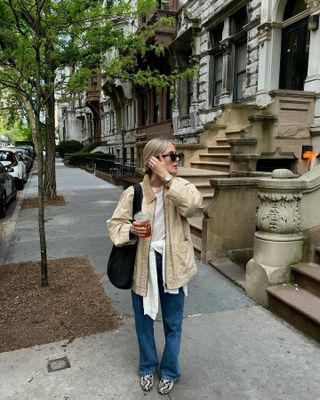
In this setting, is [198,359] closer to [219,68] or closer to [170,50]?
[219,68]

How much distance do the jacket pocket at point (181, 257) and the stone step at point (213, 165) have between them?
6.24m

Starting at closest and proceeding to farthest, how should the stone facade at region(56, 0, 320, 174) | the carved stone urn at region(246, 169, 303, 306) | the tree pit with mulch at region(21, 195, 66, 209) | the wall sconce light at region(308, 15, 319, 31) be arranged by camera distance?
the carved stone urn at region(246, 169, 303, 306)
the stone facade at region(56, 0, 320, 174)
the wall sconce light at region(308, 15, 319, 31)
the tree pit with mulch at region(21, 195, 66, 209)

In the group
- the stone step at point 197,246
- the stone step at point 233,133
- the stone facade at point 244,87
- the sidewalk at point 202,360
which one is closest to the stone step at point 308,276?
the sidewalk at point 202,360

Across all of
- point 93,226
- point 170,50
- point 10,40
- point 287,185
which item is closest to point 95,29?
point 10,40

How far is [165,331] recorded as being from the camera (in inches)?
109

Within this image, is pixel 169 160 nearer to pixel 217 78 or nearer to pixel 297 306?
pixel 297 306

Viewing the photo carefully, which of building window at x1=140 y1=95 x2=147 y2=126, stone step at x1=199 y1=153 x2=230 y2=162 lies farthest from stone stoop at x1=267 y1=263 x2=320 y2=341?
building window at x1=140 y1=95 x2=147 y2=126

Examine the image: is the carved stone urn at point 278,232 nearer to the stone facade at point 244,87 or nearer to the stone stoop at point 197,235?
the stone stoop at point 197,235

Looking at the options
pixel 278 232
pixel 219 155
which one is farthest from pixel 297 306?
pixel 219 155

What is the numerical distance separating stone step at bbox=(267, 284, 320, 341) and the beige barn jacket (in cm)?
157

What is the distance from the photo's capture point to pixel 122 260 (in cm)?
267

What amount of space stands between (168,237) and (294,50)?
915 cm

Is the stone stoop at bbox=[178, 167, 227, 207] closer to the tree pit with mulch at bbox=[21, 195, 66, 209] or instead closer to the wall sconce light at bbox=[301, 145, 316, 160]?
the wall sconce light at bbox=[301, 145, 316, 160]

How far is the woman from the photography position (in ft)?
8.19
